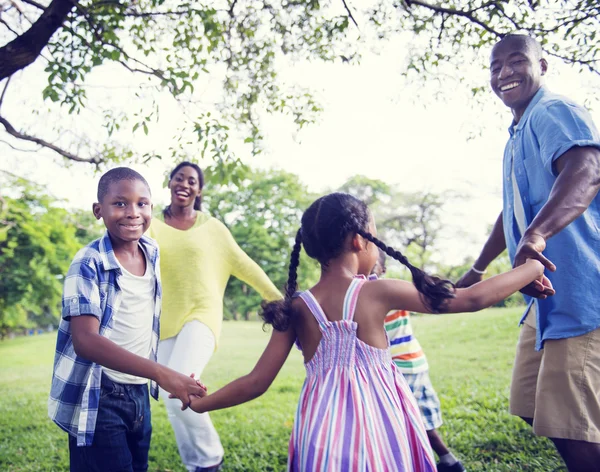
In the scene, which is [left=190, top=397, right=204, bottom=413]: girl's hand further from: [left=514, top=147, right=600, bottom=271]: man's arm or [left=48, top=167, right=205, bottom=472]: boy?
[left=514, top=147, right=600, bottom=271]: man's arm

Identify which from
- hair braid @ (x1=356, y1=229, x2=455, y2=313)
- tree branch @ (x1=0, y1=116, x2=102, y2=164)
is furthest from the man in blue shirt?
tree branch @ (x1=0, y1=116, x2=102, y2=164)

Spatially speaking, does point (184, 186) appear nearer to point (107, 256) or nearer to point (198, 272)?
point (198, 272)

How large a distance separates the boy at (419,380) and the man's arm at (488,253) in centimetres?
70

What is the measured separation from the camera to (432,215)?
116ft

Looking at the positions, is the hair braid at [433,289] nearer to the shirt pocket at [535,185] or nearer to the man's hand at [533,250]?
the man's hand at [533,250]

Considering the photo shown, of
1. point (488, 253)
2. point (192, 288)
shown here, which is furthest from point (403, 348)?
point (192, 288)

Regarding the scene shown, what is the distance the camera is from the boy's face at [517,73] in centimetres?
300

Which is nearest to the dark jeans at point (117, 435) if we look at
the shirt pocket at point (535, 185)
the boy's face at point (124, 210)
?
the boy's face at point (124, 210)

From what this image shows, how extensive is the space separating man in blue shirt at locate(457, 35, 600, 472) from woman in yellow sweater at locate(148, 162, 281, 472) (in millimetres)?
1687

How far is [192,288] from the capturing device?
4.09 m

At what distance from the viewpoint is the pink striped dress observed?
2244 millimetres

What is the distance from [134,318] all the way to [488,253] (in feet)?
6.87

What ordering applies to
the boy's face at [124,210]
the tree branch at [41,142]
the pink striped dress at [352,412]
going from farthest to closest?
the tree branch at [41,142], the boy's face at [124,210], the pink striped dress at [352,412]

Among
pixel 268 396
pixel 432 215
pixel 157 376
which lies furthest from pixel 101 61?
pixel 432 215
